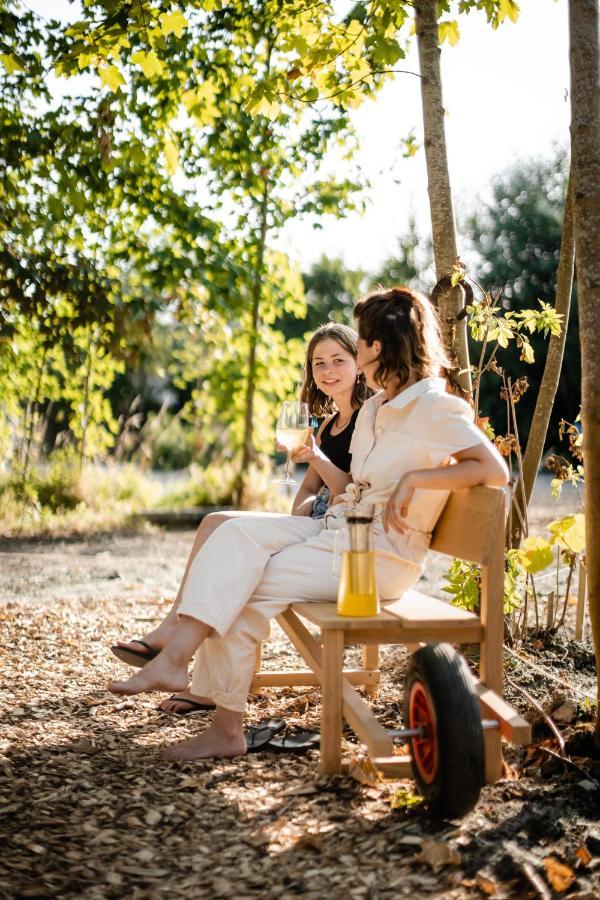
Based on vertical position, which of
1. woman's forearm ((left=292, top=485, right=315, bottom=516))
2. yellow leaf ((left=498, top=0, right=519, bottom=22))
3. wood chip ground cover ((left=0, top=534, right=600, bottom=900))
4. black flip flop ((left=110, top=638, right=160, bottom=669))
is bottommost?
wood chip ground cover ((left=0, top=534, right=600, bottom=900))

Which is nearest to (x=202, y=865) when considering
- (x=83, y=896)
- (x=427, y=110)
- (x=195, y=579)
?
(x=83, y=896)

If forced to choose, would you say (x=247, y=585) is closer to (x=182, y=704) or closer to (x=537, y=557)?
(x=182, y=704)

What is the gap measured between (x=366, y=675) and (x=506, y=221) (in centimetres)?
1724

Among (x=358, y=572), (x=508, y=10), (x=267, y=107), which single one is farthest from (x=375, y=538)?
(x=508, y=10)

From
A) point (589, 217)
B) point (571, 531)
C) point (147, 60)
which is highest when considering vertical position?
point (147, 60)

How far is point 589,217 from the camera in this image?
→ 8.53 feet

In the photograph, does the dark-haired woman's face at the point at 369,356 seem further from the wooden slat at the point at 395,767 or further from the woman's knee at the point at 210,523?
the wooden slat at the point at 395,767

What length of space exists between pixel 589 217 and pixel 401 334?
25.6 inches

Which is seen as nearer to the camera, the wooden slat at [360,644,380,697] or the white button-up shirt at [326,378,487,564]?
the white button-up shirt at [326,378,487,564]

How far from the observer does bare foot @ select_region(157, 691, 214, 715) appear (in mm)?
3387

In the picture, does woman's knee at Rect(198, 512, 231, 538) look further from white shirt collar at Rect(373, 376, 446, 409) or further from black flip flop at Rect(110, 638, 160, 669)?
white shirt collar at Rect(373, 376, 446, 409)

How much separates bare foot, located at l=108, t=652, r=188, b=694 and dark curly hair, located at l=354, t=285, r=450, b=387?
1.10 metres

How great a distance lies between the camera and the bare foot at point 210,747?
2848 millimetres

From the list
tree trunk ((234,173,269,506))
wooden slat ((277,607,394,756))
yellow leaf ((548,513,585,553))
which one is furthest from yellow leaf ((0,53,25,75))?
tree trunk ((234,173,269,506))
